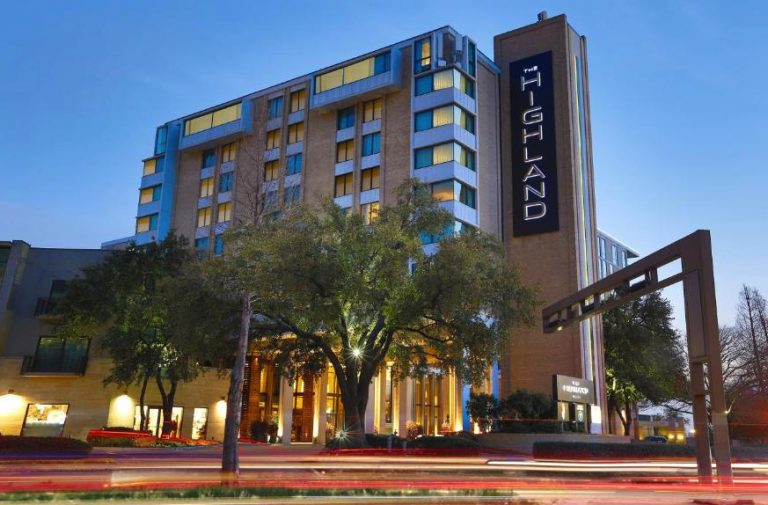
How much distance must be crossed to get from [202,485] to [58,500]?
11.0ft

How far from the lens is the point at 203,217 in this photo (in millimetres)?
66125

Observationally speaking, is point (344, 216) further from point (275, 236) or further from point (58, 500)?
point (58, 500)

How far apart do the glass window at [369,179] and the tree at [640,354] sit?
22047 millimetres

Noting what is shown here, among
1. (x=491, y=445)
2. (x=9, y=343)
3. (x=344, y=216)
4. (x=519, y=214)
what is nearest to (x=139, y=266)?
(x=9, y=343)

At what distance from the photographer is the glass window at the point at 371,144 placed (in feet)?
184

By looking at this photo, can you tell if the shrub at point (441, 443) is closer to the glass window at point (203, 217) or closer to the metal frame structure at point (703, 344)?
the metal frame structure at point (703, 344)

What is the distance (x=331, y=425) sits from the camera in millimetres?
52781

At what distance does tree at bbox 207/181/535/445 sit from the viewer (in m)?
28.4

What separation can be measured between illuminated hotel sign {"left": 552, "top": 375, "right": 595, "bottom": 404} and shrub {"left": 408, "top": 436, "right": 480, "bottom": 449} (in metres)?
6.76

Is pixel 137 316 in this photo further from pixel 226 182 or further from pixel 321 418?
pixel 226 182

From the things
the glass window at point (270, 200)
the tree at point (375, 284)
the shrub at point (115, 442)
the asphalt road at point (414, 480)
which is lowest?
the asphalt road at point (414, 480)

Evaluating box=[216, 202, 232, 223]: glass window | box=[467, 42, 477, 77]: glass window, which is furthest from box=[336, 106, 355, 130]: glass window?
box=[216, 202, 232, 223]: glass window

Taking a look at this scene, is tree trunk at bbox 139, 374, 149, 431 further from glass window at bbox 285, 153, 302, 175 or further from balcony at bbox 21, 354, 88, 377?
glass window at bbox 285, 153, 302, 175

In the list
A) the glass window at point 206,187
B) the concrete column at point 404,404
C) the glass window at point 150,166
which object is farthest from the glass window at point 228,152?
the concrete column at point 404,404
